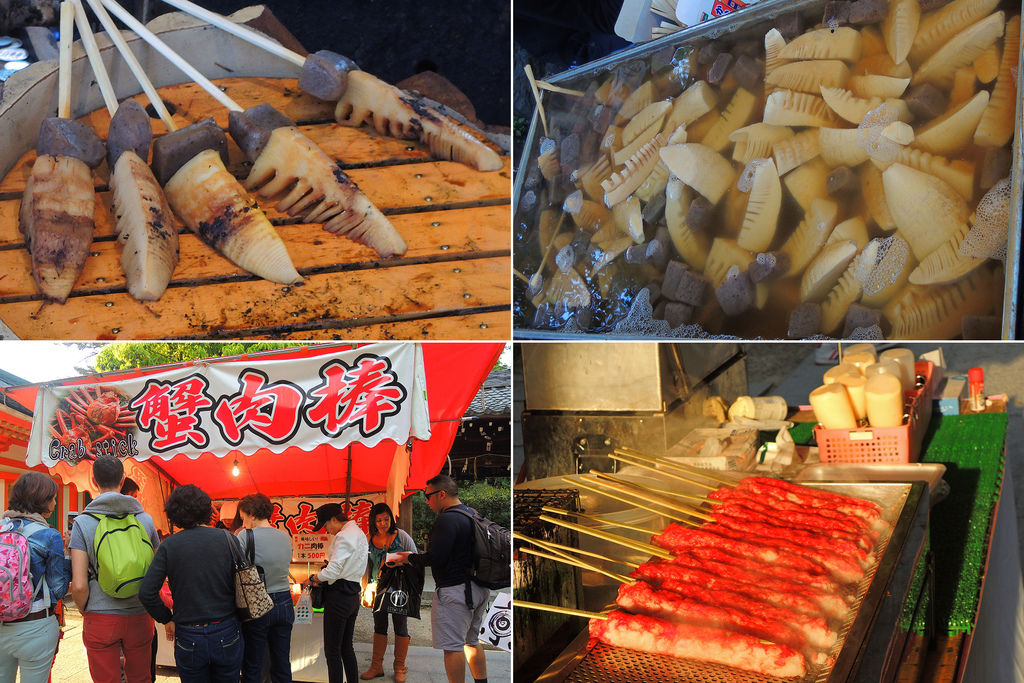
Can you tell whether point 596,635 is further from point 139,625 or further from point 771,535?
point 139,625

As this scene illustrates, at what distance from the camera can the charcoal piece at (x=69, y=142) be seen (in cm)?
189

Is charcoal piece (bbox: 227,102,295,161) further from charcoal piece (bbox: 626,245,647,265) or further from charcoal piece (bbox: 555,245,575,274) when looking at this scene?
charcoal piece (bbox: 626,245,647,265)

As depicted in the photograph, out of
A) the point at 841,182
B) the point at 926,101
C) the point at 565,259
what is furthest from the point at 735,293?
the point at 926,101

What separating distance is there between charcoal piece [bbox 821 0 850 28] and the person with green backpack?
81.1 inches

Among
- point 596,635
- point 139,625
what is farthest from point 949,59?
point 139,625

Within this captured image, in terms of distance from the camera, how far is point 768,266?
1.61 m

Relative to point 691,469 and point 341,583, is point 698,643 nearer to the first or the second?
point 691,469

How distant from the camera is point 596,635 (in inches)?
50.0

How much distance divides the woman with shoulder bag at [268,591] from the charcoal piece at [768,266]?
1.42 metres

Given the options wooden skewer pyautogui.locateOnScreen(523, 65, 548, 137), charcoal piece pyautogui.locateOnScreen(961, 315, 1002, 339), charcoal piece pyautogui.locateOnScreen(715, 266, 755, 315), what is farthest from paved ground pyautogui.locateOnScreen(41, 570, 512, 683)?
charcoal piece pyautogui.locateOnScreen(961, 315, 1002, 339)

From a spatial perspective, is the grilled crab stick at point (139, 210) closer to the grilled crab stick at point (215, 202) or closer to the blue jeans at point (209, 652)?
the grilled crab stick at point (215, 202)

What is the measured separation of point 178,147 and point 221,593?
116cm

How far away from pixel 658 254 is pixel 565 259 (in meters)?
0.22

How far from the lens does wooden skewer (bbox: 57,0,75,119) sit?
191 centimetres
